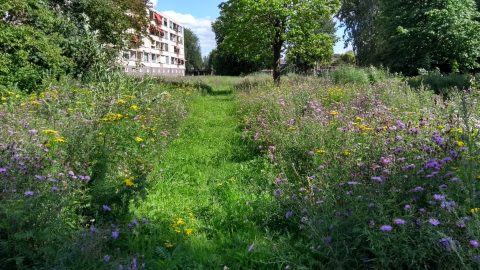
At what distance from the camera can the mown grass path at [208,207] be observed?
12.0ft

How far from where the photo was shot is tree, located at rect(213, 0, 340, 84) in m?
21.3

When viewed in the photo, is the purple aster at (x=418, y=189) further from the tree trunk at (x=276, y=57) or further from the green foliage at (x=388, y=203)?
the tree trunk at (x=276, y=57)

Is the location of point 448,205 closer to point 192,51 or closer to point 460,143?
point 460,143

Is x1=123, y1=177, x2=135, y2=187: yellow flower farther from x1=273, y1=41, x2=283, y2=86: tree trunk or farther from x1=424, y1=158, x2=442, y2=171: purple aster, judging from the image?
x1=273, y1=41, x2=283, y2=86: tree trunk

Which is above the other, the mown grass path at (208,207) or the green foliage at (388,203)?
the green foliage at (388,203)

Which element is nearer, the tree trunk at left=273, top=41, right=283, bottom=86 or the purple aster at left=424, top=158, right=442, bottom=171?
the purple aster at left=424, top=158, right=442, bottom=171

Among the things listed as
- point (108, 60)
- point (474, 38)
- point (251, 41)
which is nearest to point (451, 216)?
point (108, 60)

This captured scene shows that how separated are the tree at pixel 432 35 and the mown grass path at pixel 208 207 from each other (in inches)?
747

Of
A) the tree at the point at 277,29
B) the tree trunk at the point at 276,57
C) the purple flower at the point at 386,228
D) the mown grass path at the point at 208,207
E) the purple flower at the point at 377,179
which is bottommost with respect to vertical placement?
the mown grass path at the point at 208,207

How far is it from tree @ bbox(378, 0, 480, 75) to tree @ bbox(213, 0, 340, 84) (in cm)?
477

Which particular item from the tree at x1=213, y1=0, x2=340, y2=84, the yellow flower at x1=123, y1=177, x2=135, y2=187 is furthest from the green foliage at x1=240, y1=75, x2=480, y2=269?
the tree at x1=213, y1=0, x2=340, y2=84

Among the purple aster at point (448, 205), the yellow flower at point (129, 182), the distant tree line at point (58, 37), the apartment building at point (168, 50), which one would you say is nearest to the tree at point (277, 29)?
the distant tree line at point (58, 37)

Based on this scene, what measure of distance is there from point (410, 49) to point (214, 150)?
20.1 meters

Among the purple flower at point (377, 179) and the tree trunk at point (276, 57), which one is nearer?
the purple flower at point (377, 179)
